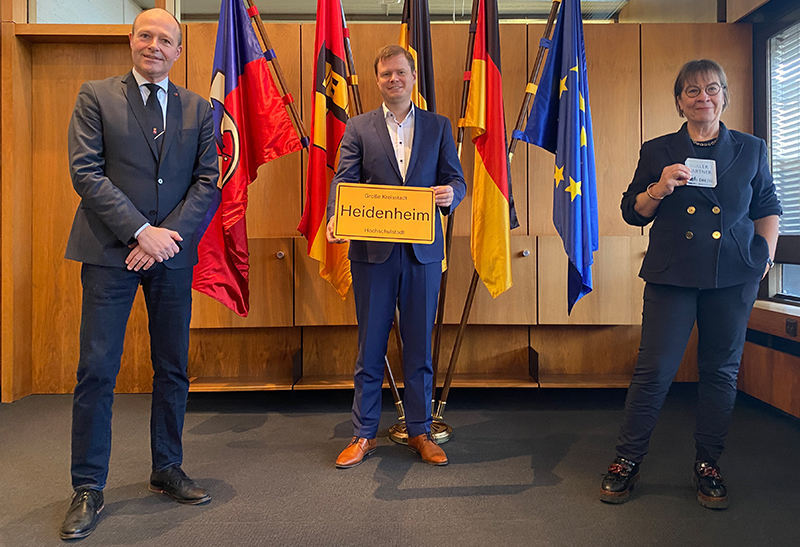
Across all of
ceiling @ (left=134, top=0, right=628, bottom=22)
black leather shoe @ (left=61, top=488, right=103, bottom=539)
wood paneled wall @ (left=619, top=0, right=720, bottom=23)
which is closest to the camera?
black leather shoe @ (left=61, top=488, right=103, bottom=539)

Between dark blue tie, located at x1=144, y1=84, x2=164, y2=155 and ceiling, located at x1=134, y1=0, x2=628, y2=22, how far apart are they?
3.41m

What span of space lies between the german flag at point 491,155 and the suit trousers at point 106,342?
51.4 inches

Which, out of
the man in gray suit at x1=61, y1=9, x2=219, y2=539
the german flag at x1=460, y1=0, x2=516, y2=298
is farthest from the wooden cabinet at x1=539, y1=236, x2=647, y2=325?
the man in gray suit at x1=61, y1=9, x2=219, y2=539

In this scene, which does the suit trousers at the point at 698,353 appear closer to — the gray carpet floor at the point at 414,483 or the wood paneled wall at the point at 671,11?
the gray carpet floor at the point at 414,483

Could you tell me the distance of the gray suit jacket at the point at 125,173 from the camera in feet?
5.35

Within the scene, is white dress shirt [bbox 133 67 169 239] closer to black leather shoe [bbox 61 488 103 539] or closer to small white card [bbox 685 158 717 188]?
black leather shoe [bbox 61 488 103 539]

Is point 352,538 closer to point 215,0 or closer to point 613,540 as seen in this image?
point 613,540

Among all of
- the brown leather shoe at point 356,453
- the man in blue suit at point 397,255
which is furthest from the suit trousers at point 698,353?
the brown leather shoe at point 356,453

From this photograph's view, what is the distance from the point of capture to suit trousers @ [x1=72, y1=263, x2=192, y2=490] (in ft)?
5.46

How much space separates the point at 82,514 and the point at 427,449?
1.24 metres

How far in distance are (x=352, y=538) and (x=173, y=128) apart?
1.44 m

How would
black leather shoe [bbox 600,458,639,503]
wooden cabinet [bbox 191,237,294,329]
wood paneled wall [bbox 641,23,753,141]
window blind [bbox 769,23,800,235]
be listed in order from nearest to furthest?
1. black leather shoe [bbox 600,458,639,503]
2. window blind [bbox 769,23,800,235]
3. wooden cabinet [bbox 191,237,294,329]
4. wood paneled wall [bbox 641,23,753,141]

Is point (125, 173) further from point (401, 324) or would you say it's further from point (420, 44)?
point (420, 44)

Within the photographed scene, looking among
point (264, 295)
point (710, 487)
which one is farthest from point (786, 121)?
point (264, 295)
